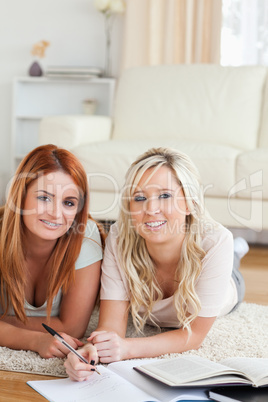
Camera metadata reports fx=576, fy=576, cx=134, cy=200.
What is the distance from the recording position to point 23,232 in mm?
1690

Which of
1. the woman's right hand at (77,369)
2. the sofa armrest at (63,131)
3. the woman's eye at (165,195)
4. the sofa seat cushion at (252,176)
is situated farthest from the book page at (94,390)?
the sofa armrest at (63,131)

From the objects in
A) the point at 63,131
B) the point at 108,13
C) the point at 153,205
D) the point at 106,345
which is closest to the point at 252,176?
the point at 63,131

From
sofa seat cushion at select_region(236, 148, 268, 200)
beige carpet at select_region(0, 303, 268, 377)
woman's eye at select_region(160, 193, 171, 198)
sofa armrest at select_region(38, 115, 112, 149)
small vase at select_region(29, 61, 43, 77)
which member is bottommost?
beige carpet at select_region(0, 303, 268, 377)

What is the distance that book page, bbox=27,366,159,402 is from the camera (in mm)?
1203

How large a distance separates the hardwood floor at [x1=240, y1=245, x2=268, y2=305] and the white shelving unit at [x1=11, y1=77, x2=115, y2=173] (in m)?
2.19

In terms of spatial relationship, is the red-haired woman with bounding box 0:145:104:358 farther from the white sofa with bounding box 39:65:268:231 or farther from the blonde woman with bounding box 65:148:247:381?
the white sofa with bounding box 39:65:268:231

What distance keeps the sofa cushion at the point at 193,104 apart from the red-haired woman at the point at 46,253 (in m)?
2.11

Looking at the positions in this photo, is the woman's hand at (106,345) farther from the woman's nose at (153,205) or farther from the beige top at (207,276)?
the woman's nose at (153,205)

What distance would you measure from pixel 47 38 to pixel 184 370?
14.4 ft

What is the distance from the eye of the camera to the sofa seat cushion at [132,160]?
3127 mm

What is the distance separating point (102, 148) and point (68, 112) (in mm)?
1968

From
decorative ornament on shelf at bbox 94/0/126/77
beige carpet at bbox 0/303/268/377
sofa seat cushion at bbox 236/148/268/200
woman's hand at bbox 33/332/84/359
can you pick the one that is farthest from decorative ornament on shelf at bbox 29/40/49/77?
woman's hand at bbox 33/332/84/359

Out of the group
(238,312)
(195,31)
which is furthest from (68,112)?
(238,312)

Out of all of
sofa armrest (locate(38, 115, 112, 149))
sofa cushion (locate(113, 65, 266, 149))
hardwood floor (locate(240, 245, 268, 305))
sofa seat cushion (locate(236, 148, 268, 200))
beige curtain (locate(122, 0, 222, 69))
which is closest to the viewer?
hardwood floor (locate(240, 245, 268, 305))
